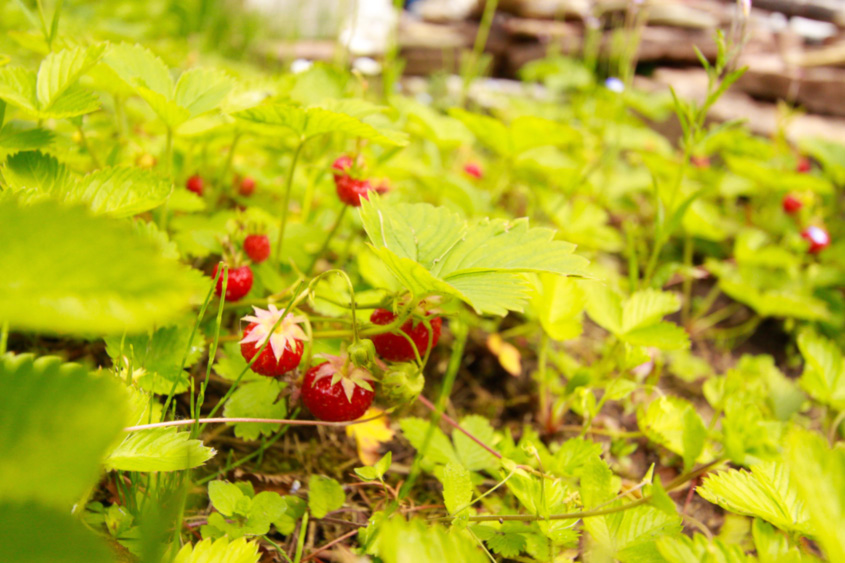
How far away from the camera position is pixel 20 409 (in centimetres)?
40

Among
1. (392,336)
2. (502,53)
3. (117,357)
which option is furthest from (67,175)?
(502,53)

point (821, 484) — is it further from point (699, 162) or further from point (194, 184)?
point (699, 162)

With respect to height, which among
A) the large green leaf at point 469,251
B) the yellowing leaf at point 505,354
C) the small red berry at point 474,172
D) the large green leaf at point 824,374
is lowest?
the yellowing leaf at point 505,354

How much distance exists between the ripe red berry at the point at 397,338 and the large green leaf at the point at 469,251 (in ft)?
0.35

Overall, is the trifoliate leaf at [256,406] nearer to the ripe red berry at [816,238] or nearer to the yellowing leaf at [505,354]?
the yellowing leaf at [505,354]

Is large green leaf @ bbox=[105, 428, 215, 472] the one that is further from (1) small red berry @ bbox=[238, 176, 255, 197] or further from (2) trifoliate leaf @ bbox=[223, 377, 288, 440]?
(1) small red berry @ bbox=[238, 176, 255, 197]

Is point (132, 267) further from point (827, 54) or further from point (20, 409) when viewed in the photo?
point (827, 54)

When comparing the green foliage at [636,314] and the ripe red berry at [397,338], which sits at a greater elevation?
the ripe red berry at [397,338]

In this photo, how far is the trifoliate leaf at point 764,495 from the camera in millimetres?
743

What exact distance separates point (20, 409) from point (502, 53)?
6.30 metres

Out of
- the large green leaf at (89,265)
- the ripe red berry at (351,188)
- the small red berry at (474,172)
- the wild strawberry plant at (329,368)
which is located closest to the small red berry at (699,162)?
the wild strawberry plant at (329,368)

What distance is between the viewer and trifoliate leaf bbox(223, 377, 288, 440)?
0.85 metres

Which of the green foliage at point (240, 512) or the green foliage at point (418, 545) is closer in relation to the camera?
the green foliage at point (418, 545)

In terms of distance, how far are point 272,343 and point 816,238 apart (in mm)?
2123
